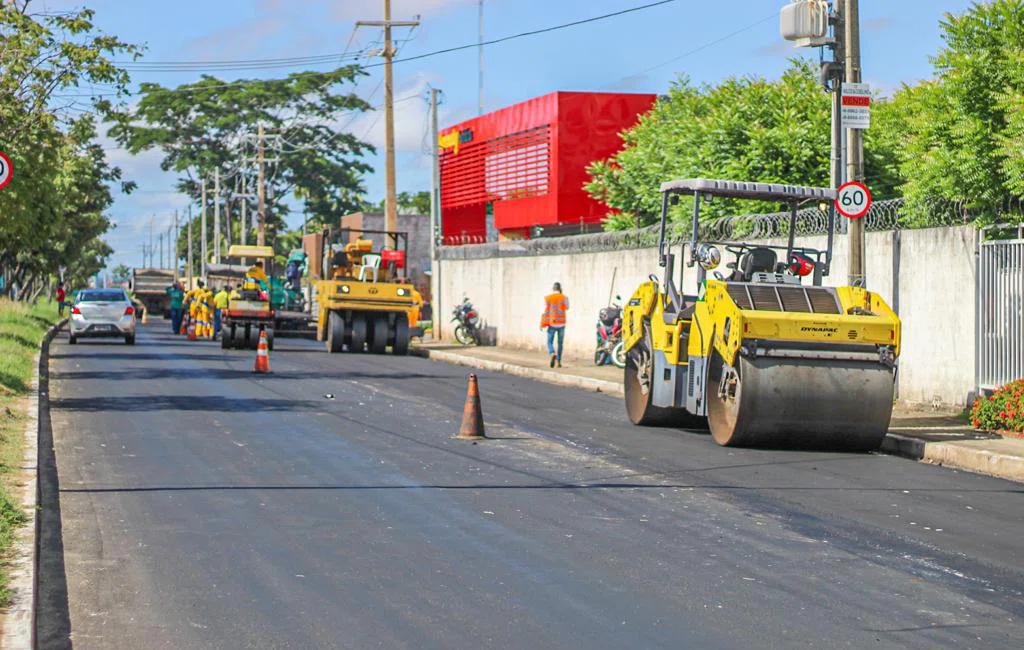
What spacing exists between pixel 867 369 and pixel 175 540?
831 centimetres

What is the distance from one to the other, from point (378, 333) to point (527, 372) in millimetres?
8044

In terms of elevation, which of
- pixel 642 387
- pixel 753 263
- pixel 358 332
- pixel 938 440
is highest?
pixel 753 263

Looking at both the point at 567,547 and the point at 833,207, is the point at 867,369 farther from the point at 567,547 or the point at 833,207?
the point at 567,547

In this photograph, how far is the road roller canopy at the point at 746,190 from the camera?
17578mm

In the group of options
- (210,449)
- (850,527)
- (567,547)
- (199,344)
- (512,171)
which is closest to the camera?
(567,547)

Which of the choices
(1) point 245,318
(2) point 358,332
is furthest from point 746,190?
(1) point 245,318

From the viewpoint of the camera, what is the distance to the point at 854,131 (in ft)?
64.3

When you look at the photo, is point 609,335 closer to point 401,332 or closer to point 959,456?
point 401,332

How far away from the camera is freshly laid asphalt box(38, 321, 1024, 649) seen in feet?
24.9

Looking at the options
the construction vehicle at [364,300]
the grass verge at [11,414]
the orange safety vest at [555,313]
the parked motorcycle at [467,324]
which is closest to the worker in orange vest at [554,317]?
the orange safety vest at [555,313]

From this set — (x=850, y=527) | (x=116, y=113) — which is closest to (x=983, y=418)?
(x=850, y=527)

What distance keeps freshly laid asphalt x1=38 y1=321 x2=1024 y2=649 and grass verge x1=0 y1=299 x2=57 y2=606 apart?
32cm

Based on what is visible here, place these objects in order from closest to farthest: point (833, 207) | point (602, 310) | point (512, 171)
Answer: point (833, 207), point (602, 310), point (512, 171)

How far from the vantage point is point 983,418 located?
1742cm
